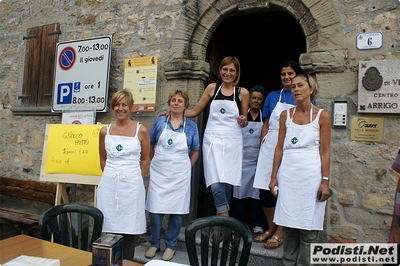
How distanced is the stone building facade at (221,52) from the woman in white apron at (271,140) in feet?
0.97

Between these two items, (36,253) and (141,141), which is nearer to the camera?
(36,253)

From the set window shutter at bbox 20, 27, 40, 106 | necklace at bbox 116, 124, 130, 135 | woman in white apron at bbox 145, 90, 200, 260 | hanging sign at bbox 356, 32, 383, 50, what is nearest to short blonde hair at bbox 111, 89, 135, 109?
necklace at bbox 116, 124, 130, 135

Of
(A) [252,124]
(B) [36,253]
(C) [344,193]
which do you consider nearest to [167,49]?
(A) [252,124]

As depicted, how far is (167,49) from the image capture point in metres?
4.13

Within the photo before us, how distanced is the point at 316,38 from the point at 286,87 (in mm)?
602

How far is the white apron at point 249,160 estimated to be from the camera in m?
3.69

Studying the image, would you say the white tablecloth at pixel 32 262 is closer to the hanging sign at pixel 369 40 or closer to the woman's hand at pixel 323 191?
the woman's hand at pixel 323 191

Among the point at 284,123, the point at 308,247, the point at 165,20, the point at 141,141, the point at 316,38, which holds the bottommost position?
the point at 308,247

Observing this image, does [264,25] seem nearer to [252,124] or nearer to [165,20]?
[165,20]

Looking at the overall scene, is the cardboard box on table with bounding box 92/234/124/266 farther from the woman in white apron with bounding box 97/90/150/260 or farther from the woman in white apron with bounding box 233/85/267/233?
the woman in white apron with bounding box 233/85/267/233

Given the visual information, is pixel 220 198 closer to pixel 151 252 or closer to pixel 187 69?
pixel 151 252

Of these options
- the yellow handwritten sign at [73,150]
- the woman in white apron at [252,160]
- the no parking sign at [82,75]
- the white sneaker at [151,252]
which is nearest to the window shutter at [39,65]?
the no parking sign at [82,75]

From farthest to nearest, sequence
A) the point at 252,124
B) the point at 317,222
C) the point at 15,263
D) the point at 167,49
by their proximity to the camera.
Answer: the point at 167,49, the point at 252,124, the point at 317,222, the point at 15,263

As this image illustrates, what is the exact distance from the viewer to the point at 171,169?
10.3 feet
